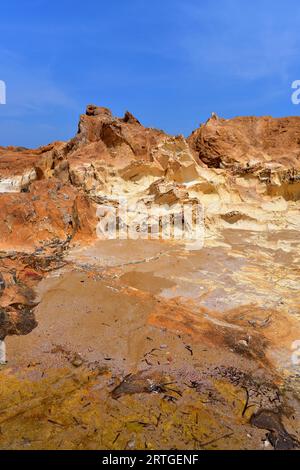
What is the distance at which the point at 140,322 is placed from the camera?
A: 3.10 metres

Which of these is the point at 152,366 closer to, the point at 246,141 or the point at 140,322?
the point at 140,322

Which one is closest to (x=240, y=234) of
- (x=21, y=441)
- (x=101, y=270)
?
(x=101, y=270)

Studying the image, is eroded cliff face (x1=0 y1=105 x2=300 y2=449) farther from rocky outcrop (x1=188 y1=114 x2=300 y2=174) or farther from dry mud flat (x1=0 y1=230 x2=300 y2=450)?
rocky outcrop (x1=188 y1=114 x2=300 y2=174)

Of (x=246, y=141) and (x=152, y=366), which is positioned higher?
(x=246, y=141)

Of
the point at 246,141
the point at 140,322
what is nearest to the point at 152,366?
the point at 140,322

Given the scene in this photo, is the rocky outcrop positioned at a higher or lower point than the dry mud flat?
higher

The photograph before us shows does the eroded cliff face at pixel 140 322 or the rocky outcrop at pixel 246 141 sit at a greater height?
the rocky outcrop at pixel 246 141

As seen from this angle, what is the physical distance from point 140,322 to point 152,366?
0.64 m

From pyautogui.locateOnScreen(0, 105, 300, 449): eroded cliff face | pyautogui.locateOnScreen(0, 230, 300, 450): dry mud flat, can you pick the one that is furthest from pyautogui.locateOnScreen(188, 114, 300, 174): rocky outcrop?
pyautogui.locateOnScreen(0, 230, 300, 450): dry mud flat

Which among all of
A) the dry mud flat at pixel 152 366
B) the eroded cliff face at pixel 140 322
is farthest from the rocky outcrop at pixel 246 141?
the dry mud flat at pixel 152 366

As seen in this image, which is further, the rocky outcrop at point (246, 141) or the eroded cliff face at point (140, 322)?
the rocky outcrop at point (246, 141)

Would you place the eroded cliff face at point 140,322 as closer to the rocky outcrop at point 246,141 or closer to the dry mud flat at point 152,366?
the dry mud flat at point 152,366

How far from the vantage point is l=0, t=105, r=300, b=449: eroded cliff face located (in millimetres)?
1972

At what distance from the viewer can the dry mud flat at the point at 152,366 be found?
6.23 ft
